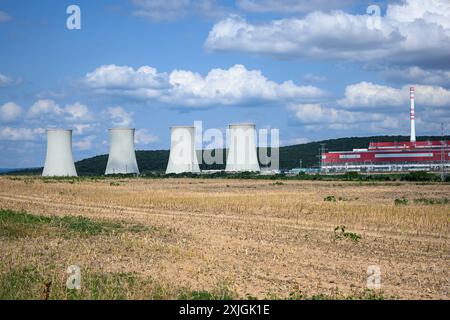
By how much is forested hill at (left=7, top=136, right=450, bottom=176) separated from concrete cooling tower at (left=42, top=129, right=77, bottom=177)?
62.8m

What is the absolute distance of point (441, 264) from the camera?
1301cm

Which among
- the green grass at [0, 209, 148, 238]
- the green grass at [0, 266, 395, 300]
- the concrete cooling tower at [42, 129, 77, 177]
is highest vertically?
the concrete cooling tower at [42, 129, 77, 177]

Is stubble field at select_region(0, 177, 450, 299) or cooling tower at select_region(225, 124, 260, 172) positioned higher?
cooling tower at select_region(225, 124, 260, 172)

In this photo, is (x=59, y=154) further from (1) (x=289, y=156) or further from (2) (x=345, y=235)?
(1) (x=289, y=156)

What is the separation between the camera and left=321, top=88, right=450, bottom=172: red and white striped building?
10006 cm

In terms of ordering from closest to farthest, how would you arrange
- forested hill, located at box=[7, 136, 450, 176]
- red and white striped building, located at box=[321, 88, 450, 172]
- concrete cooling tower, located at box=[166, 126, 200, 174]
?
concrete cooling tower, located at box=[166, 126, 200, 174] → red and white striped building, located at box=[321, 88, 450, 172] → forested hill, located at box=[7, 136, 450, 176]

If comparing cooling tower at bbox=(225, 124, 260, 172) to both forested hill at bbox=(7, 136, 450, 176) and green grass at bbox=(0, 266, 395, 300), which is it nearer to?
green grass at bbox=(0, 266, 395, 300)

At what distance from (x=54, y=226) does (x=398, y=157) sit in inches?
3536

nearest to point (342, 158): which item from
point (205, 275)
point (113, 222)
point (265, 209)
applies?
point (265, 209)

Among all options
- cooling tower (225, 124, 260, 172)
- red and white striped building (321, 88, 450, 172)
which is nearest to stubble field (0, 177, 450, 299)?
cooling tower (225, 124, 260, 172)

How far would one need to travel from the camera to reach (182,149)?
2469 inches

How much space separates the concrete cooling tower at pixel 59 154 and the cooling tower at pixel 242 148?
14.1m
